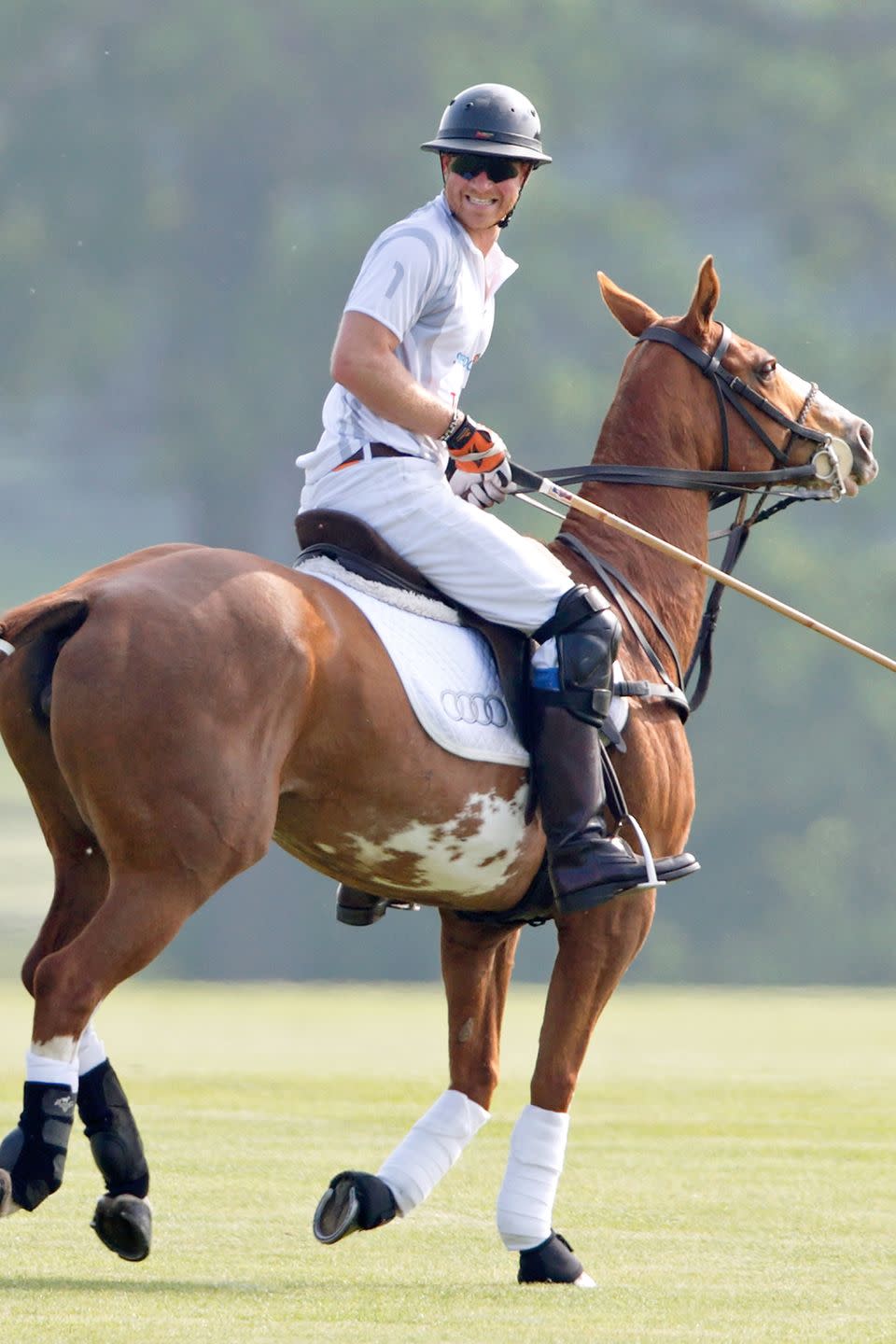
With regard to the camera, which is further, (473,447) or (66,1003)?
(473,447)

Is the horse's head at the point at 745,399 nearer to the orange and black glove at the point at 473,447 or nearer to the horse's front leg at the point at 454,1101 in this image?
the orange and black glove at the point at 473,447

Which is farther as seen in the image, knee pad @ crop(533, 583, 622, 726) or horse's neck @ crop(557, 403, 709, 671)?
horse's neck @ crop(557, 403, 709, 671)

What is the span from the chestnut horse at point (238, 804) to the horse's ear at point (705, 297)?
20 millimetres

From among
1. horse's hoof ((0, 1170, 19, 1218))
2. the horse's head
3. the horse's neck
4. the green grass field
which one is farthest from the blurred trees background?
horse's hoof ((0, 1170, 19, 1218))

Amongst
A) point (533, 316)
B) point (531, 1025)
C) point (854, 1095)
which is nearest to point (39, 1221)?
point (854, 1095)

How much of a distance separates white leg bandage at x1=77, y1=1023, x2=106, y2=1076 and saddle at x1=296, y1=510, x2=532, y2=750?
1132 mm

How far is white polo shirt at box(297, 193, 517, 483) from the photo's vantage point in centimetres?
498

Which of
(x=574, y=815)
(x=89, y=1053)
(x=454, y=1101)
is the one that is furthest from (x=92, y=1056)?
(x=574, y=815)

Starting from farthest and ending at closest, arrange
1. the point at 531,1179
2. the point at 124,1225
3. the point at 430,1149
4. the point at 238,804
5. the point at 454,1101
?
the point at 454,1101
the point at 430,1149
the point at 531,1179
the point at 124,1225
the point at 238,804

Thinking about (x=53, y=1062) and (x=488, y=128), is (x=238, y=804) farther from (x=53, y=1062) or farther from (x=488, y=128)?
(x=488, y=128)

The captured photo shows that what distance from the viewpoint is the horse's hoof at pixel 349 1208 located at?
17.0ft

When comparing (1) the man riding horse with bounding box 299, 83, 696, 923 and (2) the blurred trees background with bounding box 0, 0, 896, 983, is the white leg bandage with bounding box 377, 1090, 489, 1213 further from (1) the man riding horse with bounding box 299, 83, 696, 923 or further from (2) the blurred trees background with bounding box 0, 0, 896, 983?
(2) the blurred trees background with bounding box 0, 0, 896, 983

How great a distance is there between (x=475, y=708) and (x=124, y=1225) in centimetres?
131

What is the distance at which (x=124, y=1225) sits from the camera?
4.81m
